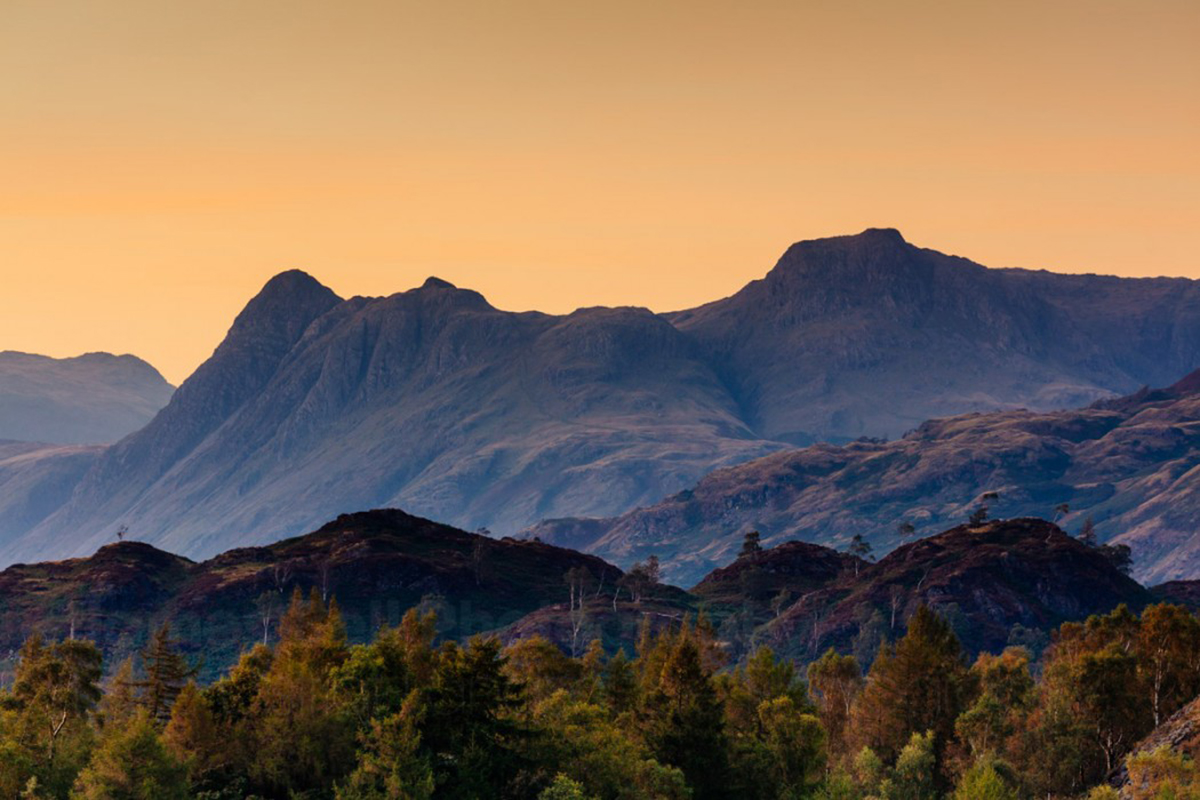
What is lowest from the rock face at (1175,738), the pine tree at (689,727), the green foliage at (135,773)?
the rock face at (1175,738)

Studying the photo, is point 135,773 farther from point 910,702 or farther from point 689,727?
→ point 910,702

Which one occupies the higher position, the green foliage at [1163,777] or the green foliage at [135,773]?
the green foliage at [135,773]

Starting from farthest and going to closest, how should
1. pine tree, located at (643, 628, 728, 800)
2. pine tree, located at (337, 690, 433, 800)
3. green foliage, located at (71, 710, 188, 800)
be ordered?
pine tree, located at (643, 628, 728, 800)
pine tree, located at (337, 690, 433, 800)
green foliage, located at (71, 710, 188, 800)

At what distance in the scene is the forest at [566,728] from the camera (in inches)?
5945

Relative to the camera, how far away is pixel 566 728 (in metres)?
160

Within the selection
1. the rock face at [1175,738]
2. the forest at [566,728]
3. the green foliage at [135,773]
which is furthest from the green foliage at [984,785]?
the green foliage at [135,773]

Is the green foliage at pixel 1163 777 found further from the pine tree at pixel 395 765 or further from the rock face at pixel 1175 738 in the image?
the pine tree at pixel 395 765

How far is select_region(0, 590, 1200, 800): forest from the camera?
5945 inches

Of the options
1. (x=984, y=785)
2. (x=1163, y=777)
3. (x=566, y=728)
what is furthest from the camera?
(x=566, y=728)

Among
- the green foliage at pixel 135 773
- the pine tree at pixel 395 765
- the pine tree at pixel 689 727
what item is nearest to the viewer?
the green foliage at pixel 135 773

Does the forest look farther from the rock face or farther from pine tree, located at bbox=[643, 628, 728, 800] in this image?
the rock face

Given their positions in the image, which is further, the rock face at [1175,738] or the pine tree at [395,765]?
the rock face at [1175,738]

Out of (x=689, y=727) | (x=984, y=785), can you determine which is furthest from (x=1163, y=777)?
(x=689, y=727)

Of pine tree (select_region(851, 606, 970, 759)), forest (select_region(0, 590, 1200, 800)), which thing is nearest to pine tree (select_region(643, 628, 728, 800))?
forest (select_region(0, 590, 1200, 800))
